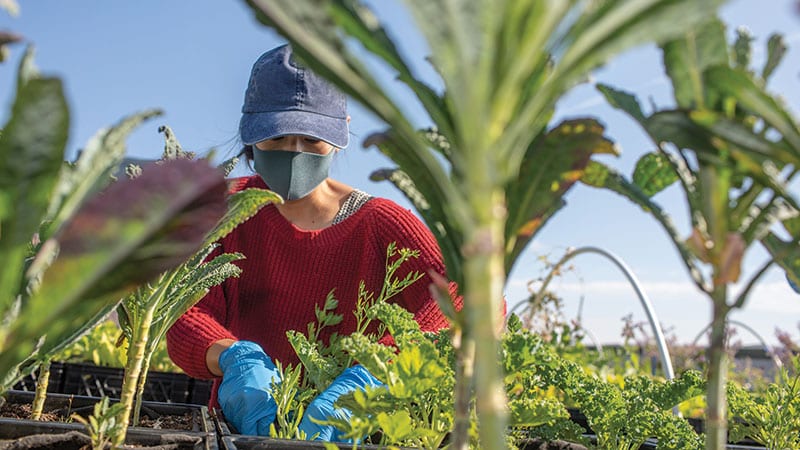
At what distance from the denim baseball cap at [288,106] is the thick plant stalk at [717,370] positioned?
1631mm

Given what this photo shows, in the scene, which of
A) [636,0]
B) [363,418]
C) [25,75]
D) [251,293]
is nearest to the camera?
[636,0]

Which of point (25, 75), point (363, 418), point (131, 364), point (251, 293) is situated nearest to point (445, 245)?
point (363, 418)

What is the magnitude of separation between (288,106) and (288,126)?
13 cm

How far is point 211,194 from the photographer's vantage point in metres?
0.56

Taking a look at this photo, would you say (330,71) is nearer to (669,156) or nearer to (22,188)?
(22,188)

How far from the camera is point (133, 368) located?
37.7 inches

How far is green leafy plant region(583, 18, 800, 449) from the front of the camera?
55 centimetres

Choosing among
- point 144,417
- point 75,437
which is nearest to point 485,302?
point 75,437

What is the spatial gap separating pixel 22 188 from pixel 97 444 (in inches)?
21.8

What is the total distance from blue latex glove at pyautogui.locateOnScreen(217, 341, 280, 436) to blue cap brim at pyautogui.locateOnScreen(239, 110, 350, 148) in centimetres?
67

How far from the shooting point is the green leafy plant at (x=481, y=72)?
0.45 metres

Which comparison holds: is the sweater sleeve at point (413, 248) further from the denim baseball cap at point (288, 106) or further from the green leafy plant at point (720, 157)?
the green leafy plant at point (720, 157)

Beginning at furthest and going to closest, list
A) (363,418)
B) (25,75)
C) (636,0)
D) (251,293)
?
(251,293) < (363,418) < (25,75) < (636,0)

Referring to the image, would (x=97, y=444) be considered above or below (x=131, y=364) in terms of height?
below
